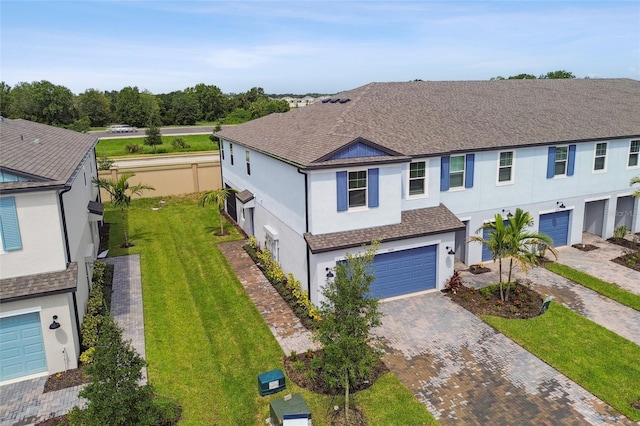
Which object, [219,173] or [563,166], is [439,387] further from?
[219,173]

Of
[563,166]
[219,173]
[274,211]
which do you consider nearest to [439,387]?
[274,211]

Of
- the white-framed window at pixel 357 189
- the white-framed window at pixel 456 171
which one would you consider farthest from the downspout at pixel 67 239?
the white-framed window at pixel 456 171

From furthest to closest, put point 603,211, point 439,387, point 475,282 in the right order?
point 603,211 → point 475,282 → point 439,387

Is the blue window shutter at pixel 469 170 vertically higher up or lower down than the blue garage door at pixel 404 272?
higher up

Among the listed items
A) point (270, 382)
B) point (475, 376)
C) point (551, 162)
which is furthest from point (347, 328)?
point (551, 162)

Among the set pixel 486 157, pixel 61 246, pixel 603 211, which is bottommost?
pixel 603 211

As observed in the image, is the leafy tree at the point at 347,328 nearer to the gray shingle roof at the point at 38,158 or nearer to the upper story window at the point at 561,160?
the gray shingle roof at the point at 38,158
